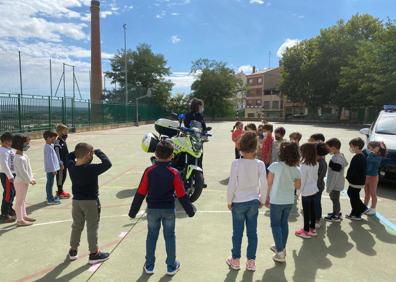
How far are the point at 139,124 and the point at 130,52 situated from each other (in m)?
26.5

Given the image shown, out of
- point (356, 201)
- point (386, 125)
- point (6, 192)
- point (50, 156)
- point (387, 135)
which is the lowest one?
point (356, 201)

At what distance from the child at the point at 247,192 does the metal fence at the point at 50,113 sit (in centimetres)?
1614

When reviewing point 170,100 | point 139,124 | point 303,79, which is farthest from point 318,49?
point 139,124

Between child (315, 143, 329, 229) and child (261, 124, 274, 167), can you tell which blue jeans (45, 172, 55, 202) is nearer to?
child (261, 124, 274, 167)

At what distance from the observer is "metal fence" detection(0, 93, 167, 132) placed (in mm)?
17259

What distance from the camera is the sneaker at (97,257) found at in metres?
3.89

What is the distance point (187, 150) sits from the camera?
20.3ft

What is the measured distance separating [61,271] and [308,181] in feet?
10.7

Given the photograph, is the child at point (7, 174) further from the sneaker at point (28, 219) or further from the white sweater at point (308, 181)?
the white sweater at point (308, 181)

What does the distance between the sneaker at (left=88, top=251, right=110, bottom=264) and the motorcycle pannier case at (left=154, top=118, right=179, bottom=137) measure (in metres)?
3.08

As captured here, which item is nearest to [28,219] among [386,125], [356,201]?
[356,201]

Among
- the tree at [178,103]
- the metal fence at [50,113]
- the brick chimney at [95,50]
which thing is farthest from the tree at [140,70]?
the metal fence at [50,113]

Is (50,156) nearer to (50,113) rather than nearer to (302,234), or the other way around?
(302,234)

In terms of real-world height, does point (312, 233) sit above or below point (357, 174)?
below
